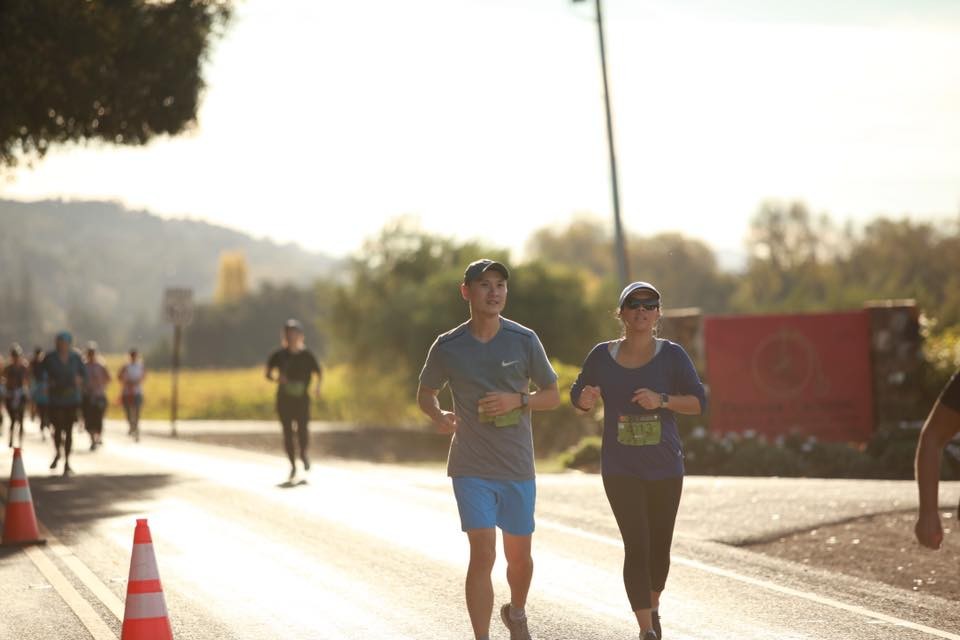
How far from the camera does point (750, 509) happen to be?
15648 millimetres

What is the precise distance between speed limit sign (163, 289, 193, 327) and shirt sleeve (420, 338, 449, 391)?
→ 30842mm

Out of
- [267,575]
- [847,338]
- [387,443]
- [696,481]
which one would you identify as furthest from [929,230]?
[267,575]

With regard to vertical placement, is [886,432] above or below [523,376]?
below

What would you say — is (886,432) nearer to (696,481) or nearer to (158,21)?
(696,481)

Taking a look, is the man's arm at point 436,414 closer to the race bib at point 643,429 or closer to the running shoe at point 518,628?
the race bib at point 643,429

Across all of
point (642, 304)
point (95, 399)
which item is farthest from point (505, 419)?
point (95, 399)

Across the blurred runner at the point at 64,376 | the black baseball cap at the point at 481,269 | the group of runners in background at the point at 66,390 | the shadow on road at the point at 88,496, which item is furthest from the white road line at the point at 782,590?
the group of runners in background at the point at 66,390

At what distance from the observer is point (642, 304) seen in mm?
8258

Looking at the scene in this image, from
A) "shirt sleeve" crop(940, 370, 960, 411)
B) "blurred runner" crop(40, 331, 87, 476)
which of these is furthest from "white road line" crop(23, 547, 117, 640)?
"blurred runner" crop(40, 331, 87, 476)

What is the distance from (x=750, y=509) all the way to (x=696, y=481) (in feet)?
10.8

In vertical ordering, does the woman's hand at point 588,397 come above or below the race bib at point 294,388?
above

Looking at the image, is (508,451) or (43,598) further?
(43,598)

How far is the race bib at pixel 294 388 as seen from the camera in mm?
20812

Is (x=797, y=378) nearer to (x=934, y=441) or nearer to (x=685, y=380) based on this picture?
(x=685, y=380)
